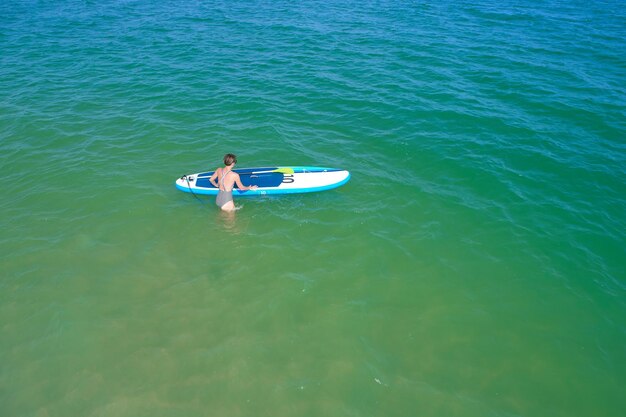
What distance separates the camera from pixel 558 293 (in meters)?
10.5

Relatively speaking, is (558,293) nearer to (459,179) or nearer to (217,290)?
(459,179)

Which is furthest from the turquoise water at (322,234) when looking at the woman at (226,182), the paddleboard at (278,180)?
the woman at (226,182)

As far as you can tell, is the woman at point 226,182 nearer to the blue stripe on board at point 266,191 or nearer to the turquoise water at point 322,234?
the blue stripe on board at point 266,191

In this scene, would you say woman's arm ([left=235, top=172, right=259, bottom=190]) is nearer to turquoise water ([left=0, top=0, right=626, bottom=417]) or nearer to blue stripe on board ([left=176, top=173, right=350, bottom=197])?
blue stripe on board ([left=176, top=173, right=350, bottom=197])

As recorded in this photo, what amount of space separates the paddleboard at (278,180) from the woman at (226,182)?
0.62m

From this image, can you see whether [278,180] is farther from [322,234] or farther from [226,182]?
[322,234]

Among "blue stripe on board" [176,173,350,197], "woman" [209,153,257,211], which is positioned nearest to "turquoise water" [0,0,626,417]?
"blue stripe on board" [176,173,350,197]

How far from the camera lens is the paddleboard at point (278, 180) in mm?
13375

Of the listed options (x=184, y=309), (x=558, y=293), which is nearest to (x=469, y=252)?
(x=558, y=293)

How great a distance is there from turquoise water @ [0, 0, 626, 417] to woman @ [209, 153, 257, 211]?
56cm

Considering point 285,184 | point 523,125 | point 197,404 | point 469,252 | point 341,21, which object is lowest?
point 197,404

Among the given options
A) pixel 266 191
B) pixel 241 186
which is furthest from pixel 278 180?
pixel 241 186

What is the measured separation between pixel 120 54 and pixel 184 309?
1936 cm

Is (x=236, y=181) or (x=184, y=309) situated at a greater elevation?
(x=236, y=181)
